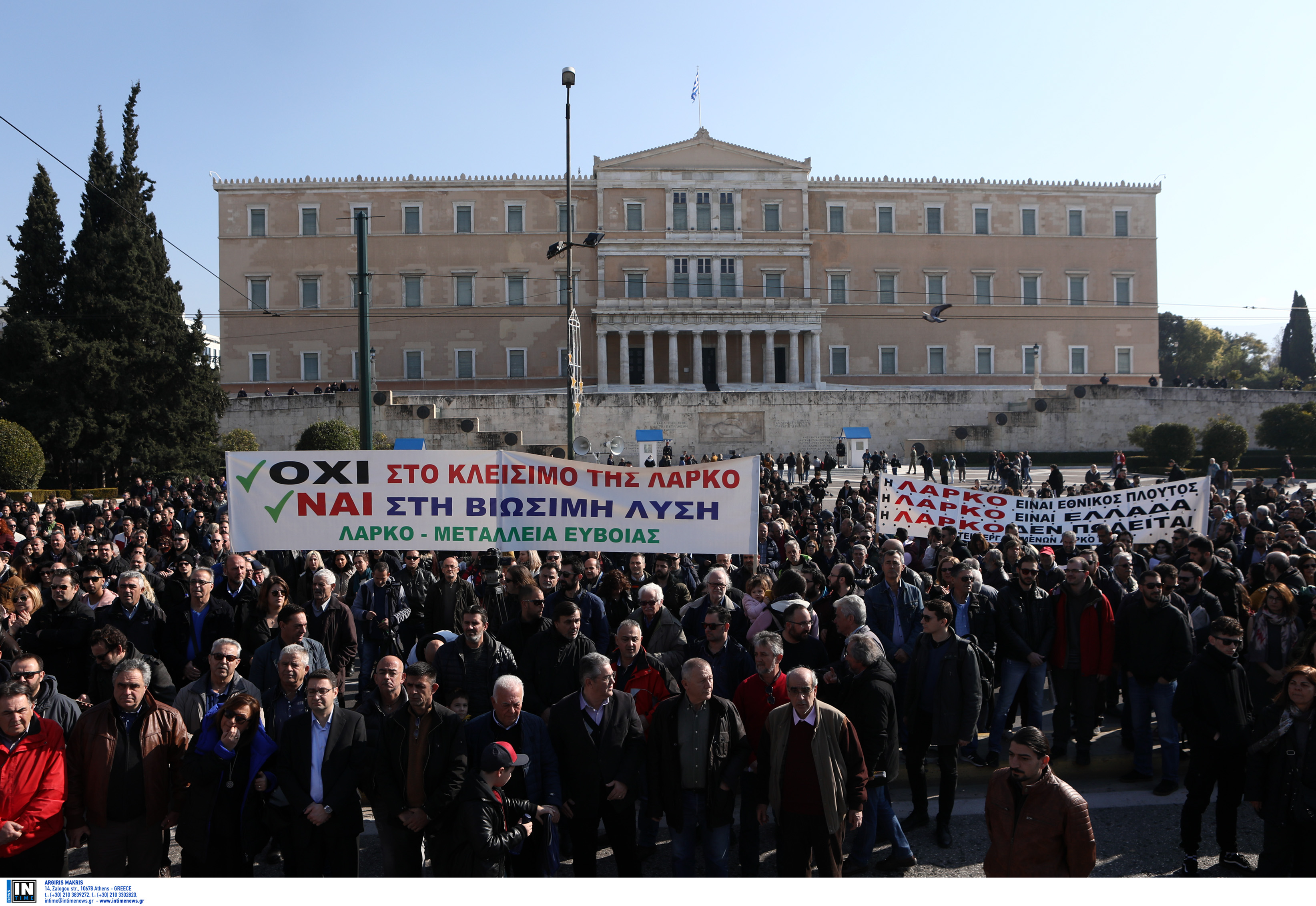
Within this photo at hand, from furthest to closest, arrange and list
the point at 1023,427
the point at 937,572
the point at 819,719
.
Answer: the point at 1023,427, the point at 937,572, the point at 819,719

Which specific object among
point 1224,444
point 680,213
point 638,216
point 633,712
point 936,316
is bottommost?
point 633,712

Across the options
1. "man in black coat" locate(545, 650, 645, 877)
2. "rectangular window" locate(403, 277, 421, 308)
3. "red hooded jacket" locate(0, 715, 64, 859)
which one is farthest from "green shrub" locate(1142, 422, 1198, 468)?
"red hooded jacket" locate(0, 715, 64, 859)

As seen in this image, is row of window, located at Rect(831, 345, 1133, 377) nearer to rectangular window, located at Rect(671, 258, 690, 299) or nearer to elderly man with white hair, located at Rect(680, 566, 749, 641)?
rectangular window, located at Rect(671, 258, 690, 299)

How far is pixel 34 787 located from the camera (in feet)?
14.0

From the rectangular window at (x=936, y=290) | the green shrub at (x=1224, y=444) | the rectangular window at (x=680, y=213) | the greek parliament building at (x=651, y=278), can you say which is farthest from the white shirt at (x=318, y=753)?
the rectangular window at (x=936, y=290)

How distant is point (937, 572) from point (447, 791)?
5426 mm

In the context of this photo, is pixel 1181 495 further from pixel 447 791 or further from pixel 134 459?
pixel 134 459

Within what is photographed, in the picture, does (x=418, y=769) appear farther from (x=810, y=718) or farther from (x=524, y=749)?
(x=810, y=718)

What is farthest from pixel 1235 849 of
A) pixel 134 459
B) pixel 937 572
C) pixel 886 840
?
pixel 134 459

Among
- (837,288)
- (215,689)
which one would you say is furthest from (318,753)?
Answer: (837,288)

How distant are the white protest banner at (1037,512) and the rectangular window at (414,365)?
40865 mm

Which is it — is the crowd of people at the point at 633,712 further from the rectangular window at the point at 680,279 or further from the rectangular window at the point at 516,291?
the rectangular window at the point at 516,291

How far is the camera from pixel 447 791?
4555 mm

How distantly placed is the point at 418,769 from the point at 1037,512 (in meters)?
7.52
